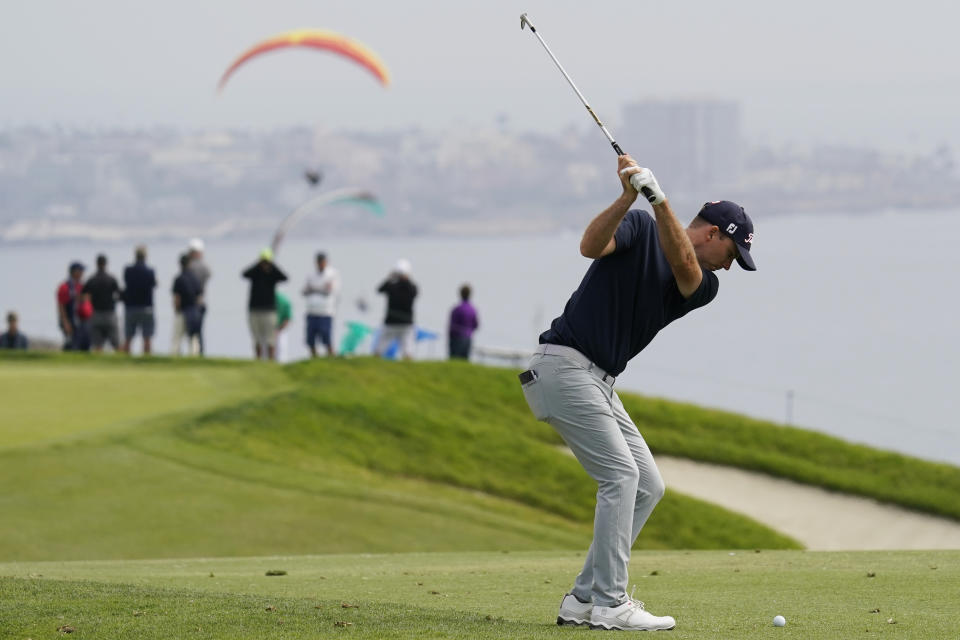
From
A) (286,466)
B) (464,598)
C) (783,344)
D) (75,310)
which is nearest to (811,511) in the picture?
(286,466)

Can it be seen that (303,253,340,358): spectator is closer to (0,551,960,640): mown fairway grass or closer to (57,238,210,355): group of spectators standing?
(57,238,210,355): group of spectators standing

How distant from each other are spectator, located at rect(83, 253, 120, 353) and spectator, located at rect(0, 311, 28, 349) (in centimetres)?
241

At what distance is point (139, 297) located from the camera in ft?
79.9

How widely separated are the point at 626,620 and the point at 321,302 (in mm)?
18578

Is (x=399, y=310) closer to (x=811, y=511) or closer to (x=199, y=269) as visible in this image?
(x=199, y=269)

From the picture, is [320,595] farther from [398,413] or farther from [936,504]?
[936,504]

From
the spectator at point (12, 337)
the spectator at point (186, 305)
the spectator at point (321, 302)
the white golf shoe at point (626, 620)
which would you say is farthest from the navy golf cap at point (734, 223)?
the spectator at point (12, 337)

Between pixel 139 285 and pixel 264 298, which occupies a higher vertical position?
pixel 139 285

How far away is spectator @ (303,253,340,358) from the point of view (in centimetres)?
2403

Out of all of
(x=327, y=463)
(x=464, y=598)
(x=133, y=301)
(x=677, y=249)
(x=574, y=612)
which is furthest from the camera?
(x=133, y=301)

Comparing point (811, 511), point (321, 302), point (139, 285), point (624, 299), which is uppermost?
point (624, 299)

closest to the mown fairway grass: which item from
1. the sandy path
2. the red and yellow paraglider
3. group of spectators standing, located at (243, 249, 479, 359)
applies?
the sandy path

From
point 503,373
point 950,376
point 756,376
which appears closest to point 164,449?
point 503,373

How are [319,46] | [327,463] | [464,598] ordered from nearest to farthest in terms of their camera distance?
[464,598] < [327,463] < [319,46]
